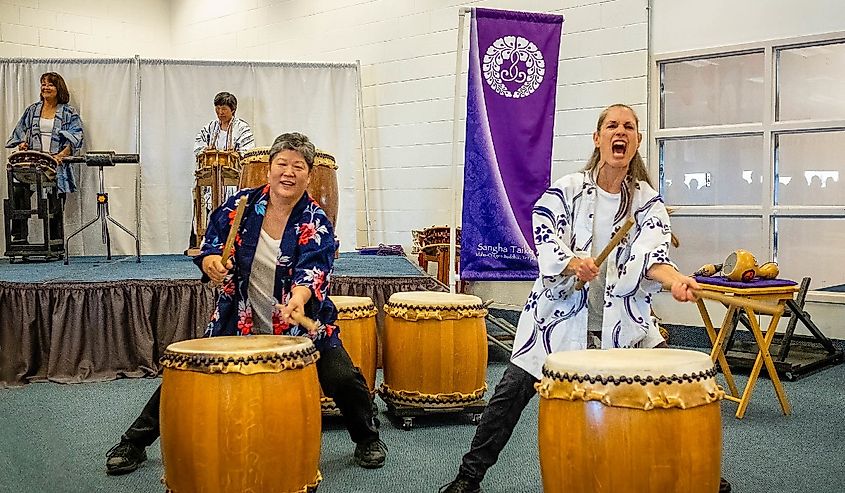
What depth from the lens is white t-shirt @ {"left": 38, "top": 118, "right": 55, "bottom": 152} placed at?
6.54 m

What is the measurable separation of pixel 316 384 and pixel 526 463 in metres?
1.06

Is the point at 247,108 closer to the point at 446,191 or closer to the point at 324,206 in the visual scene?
the point at 446,191

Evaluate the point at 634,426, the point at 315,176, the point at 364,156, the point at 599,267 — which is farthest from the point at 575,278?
the point at 364,156

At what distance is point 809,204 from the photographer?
526cm

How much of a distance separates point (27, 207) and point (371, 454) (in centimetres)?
427

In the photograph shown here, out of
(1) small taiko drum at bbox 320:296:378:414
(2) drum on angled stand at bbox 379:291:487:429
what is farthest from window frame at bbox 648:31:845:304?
(1) small taiko drum at bbox 320:296:378:414

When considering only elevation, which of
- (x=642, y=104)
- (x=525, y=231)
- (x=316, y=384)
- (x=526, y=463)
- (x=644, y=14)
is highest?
(x=644, y=14)

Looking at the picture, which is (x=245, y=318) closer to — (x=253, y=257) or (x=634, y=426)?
(x=253, y=257)

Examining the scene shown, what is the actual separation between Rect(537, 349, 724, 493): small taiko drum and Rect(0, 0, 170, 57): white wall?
7.07 metres

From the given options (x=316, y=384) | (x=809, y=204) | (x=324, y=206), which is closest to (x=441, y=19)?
(x=324, y=206)

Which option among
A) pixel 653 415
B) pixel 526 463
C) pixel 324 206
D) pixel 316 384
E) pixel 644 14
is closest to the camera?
pixel 653 415

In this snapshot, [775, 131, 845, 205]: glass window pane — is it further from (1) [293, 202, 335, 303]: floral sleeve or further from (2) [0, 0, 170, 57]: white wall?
(2) [0, 0, 170, 57]: white wall

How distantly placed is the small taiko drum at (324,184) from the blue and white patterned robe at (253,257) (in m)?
2.20

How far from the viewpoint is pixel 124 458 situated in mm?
2824
